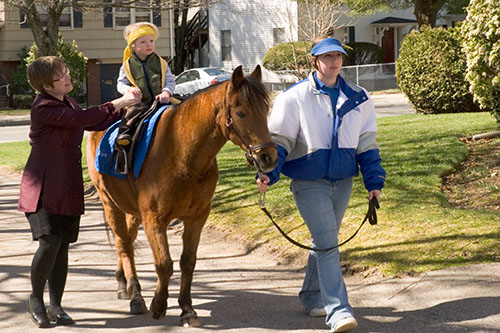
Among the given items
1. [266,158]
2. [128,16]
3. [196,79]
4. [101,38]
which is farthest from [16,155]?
[128,16]

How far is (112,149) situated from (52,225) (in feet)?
2.68

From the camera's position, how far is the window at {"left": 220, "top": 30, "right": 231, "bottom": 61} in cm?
4400

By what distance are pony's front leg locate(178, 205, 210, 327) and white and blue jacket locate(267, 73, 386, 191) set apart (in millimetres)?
880

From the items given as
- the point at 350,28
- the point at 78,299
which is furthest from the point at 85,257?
the point at 350,28

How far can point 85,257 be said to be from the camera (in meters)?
8.29

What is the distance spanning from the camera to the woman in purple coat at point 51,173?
563 cm

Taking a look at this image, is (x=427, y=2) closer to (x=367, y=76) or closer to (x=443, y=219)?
(x=367, y=76)

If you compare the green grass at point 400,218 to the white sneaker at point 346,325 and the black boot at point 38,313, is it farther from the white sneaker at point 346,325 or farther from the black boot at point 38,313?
the black boot at point 38,313

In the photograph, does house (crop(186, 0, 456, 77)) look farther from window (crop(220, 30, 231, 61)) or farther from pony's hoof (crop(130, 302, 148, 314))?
pony's hoof (crop(130, 302, 148, 314))

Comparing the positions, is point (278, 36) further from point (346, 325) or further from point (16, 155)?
point (346, 325)

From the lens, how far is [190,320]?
5.66 m

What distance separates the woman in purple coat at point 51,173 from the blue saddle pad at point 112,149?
33cm

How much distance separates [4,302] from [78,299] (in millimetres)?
624

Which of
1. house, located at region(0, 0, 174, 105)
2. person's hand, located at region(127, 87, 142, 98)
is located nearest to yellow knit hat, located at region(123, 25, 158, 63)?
person's hand, located at region(127, 87, 142, 98)
